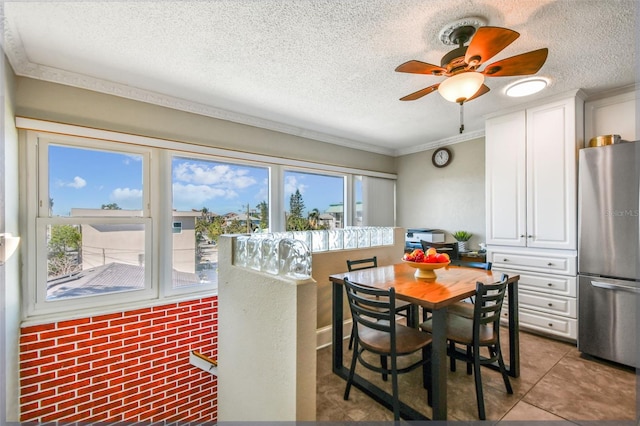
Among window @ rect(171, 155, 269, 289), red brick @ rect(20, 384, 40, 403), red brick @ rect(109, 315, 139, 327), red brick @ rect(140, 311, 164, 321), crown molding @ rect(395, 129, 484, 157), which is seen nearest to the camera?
red brick @ rect(20, 384, 40, 403)

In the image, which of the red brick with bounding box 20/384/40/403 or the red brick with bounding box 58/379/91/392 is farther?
the red brick with bounding box 58/379/91/392

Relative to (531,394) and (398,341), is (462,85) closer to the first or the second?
(398,341)

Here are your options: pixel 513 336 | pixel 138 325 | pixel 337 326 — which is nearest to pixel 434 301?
pixel 337 326

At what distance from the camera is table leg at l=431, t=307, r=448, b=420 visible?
1.54 m

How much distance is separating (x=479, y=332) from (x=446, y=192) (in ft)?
9.36

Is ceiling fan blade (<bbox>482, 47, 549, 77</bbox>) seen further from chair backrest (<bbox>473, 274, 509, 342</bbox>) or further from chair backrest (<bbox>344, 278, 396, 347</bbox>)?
chair backrest (<bbox>344, 278, 396, 347</bbox>)

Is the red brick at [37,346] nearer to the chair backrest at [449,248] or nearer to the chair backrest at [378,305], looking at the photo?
the chair backrest at [378,305]

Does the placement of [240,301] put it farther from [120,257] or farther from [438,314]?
[120,257]

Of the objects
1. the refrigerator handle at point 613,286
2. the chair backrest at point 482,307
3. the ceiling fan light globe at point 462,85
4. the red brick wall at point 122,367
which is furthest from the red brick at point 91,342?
the refrigerator handle at point 613,286

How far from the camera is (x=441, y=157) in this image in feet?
14.0

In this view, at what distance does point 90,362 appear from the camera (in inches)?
89.4

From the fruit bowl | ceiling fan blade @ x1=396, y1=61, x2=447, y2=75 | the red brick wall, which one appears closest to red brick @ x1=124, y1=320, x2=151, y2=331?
the red brick wall

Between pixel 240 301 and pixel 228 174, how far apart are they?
6.54 feet

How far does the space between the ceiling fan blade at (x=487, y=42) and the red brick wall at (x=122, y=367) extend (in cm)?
301
